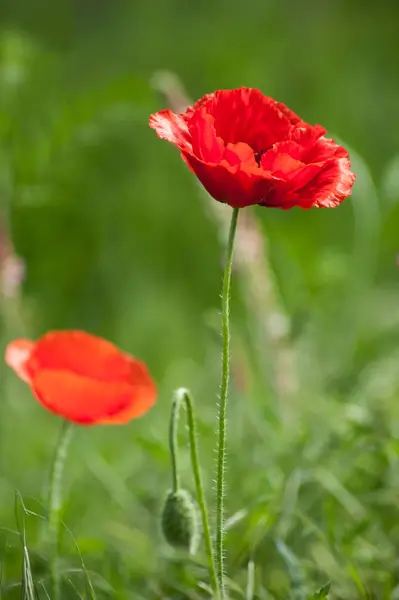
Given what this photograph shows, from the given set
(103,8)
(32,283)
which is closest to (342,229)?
(32,283)

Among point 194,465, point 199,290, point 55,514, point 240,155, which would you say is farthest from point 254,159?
point 199,290

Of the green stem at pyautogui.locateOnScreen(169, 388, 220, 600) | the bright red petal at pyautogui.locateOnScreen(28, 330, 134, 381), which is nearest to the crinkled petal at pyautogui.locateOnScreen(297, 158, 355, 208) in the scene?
the green stem at pyautogui.locateOnScreen(169, 388, 220, 600)

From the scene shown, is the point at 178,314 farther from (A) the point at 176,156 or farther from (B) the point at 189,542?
(B) the point at 189,542

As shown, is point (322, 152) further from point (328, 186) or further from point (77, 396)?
point (77, 396)

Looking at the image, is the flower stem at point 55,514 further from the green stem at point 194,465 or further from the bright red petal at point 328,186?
the bright red petal at point 328,186

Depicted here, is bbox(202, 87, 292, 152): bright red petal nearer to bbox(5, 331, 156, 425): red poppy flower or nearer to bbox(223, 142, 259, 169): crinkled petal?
bbox(223, 142, 259, 169): crinkled petal

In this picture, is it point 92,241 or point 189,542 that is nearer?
point 189,542

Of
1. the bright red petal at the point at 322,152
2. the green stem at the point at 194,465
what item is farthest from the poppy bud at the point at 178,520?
the bright red petal at the point at 322,152
